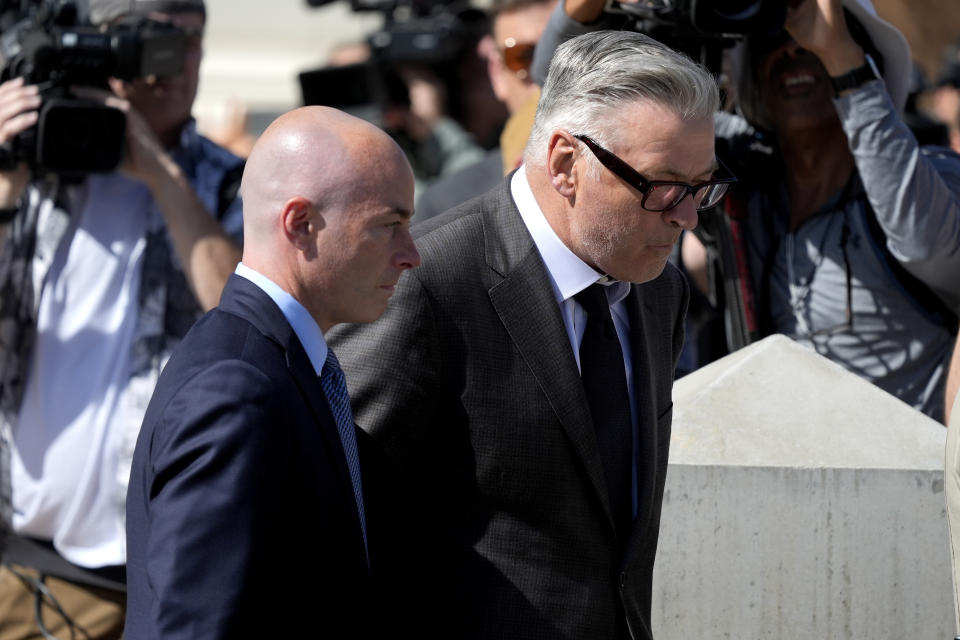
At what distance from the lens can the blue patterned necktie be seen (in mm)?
1780

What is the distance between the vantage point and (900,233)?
2703 mm

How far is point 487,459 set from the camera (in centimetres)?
197

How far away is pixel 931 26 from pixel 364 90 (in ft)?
16.1

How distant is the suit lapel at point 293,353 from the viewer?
1.66 m

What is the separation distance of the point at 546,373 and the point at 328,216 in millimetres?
467

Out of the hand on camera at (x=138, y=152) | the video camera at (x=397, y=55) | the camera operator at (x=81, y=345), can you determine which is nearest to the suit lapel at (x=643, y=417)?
the camera operator at (x=81, y=345)

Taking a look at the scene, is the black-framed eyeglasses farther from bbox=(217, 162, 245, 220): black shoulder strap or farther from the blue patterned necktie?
bbox=(217, 162, 245, 220): black shoulder strap


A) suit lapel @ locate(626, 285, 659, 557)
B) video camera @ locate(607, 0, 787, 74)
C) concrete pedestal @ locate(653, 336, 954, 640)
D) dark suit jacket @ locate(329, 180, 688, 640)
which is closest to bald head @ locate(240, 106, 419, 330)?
dark suit jacket @ locate(329, 180, 688, 640)

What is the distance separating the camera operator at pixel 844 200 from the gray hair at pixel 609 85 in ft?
2.42

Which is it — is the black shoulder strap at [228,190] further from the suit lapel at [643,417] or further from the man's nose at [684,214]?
the man's nose at [684,214]

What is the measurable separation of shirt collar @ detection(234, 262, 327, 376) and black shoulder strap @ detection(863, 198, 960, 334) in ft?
4.98

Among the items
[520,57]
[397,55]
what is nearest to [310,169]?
[520,57]

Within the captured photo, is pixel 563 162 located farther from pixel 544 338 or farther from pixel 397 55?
pixel 397 55

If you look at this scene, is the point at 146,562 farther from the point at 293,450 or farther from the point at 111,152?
the point at 111,152
